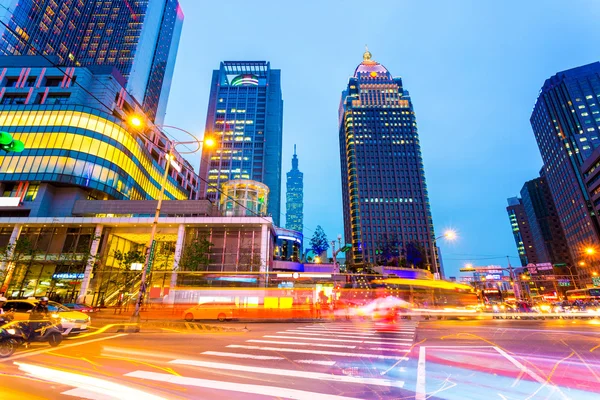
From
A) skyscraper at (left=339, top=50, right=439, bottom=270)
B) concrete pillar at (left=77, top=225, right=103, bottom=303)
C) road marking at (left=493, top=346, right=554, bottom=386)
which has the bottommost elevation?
road marking at (left=493, top=346, right=554, bottom=386)

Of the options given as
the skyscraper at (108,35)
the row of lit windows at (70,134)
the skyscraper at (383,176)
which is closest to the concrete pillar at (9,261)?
the row of lit windows at (70,134)

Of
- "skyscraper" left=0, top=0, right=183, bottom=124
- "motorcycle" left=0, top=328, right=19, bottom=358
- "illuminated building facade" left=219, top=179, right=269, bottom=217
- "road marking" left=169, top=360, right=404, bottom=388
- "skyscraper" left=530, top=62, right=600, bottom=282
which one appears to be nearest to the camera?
"road marking" left=169, top=360, right=404, bottom=388

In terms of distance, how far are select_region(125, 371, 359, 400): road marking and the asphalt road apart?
2 centimetres

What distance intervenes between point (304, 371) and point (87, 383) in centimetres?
494

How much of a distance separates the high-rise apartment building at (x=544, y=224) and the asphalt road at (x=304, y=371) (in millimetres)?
164387

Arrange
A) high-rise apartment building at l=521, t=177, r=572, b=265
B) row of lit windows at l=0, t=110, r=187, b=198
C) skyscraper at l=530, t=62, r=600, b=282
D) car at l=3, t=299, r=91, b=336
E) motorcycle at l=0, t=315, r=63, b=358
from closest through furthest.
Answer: motorcycle at l=0, t=315, r=63, b=358, car at l=3, t=299, r=91, b=336, row of lit windows at l=0, t=110, r=187, b=198, skyscraper at l=530, t=62, r=600, b=282, high-rise apartment building at l=521, t=177, r=572, b=265

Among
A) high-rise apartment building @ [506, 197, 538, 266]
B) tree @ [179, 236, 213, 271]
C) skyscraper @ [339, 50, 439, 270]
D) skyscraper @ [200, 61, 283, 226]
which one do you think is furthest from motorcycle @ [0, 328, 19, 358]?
high-rise apartment building @ [506, 197, 538, 266]

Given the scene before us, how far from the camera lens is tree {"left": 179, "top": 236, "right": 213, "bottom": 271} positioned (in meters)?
36.2

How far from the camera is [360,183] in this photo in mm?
129750

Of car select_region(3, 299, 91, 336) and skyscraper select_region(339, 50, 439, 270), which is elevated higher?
skyscraper select_region(339, 50, 439, 270)

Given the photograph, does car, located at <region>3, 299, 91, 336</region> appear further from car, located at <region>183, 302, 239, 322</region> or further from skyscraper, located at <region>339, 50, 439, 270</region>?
skyscraper, located at <region>339, 50, 439, 270</region>

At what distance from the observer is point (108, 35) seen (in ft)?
357

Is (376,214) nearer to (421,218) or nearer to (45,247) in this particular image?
(421,218)

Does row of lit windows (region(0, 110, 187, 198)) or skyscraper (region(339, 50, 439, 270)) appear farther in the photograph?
skyscraper (region(339, 50, 439, 270))
